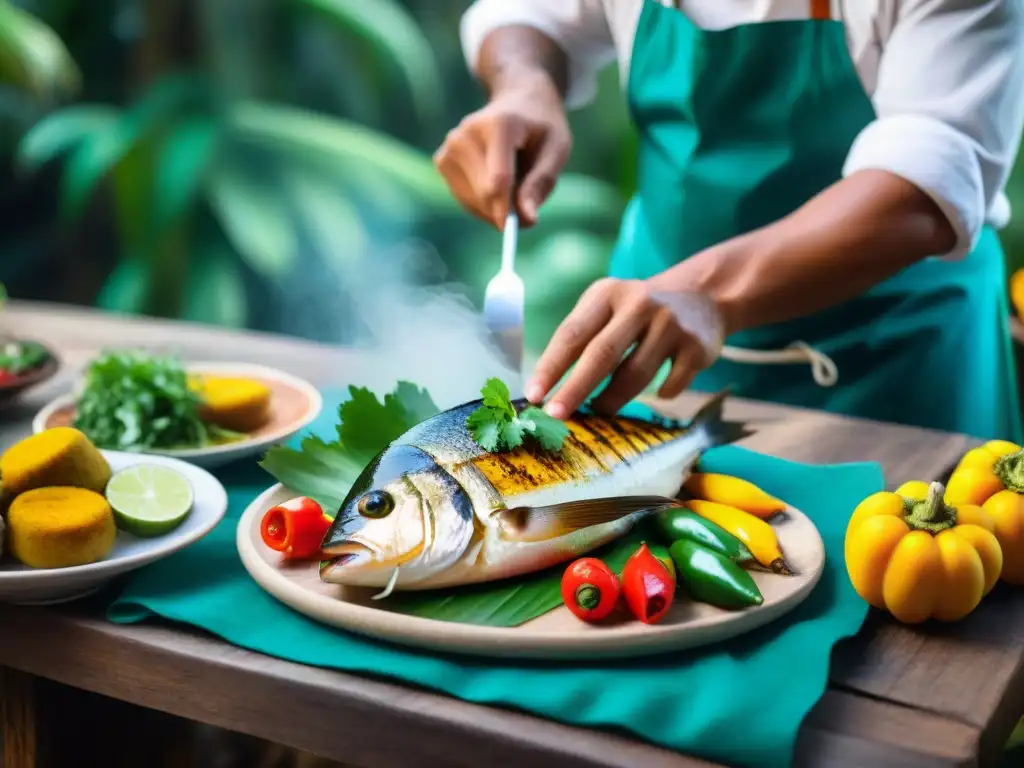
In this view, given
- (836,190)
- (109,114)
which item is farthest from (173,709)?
(109,114)

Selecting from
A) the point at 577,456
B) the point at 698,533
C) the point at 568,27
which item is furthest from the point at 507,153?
the point at 698,533

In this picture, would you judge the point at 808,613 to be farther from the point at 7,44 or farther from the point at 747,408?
the point at 7,44

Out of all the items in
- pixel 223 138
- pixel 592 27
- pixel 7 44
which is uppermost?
pixel 592 27

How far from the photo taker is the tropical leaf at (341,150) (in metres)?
3.99

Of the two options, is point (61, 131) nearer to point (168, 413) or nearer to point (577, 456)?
point (168, 413)

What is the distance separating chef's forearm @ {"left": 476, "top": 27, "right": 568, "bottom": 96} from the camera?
6.65ft

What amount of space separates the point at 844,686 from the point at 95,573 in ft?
2.37

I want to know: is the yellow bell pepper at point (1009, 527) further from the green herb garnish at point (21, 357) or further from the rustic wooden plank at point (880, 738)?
the green herb garnish at point (21, 357)

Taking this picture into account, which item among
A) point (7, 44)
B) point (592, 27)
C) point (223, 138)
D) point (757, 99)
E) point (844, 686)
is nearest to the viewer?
point (844, 686)

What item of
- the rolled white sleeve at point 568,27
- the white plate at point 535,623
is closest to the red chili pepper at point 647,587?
the white plate at point 535,623

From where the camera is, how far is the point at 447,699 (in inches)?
39.5

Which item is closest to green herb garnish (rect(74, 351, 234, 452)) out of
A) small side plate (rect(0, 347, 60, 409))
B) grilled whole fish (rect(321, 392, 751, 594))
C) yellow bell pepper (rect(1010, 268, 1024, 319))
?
small side plate (rect(0, 347, 60, 409))

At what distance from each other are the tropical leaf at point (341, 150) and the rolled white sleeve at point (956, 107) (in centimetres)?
253

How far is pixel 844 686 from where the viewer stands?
1.03m
